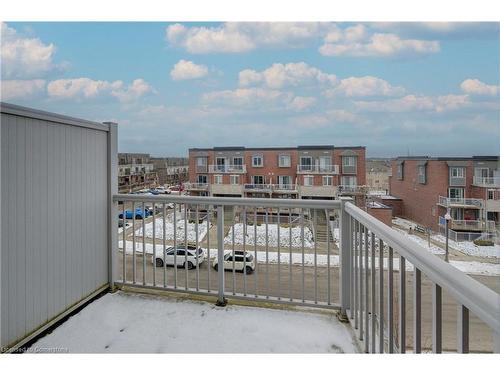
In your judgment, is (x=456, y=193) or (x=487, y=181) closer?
(x=487, y=181)

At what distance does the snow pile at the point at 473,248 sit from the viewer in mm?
1155

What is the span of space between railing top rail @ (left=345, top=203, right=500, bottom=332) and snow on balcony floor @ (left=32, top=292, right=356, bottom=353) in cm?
84

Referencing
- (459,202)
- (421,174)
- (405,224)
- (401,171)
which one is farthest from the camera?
(401,171)

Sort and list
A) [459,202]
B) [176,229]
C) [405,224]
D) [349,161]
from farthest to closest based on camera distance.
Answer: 1. [349,161]
2. [176,229]
3. [459,202]
4. [405,224]

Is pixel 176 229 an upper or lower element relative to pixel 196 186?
lower

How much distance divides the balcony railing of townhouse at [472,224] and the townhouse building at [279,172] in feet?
1.64

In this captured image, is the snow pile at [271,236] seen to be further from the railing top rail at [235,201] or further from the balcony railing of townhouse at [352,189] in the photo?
the balcony railing of townhouse at [352,189]

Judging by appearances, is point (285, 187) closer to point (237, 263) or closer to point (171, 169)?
point (237, 263)

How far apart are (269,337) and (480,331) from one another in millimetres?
1177

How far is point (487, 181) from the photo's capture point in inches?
55.6

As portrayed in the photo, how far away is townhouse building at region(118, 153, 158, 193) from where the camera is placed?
89.4 inches

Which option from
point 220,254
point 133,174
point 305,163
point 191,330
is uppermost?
point 305,163

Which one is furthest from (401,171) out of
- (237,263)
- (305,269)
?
(237,263)

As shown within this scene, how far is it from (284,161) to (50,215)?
1.99 meters
